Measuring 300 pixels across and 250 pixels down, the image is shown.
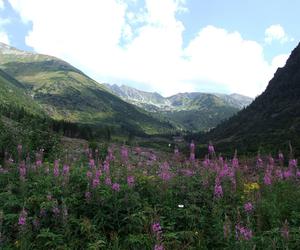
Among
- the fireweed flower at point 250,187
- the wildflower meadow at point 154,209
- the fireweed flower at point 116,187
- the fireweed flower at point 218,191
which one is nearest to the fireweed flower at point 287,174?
the wildflower meadow at point 154,209

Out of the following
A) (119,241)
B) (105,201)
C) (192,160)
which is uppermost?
(192,160)

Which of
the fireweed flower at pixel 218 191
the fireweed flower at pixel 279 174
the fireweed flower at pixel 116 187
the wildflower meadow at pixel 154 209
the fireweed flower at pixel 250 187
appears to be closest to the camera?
the wildflower meadow at pixel 154 209

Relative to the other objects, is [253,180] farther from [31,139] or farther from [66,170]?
[31,139]

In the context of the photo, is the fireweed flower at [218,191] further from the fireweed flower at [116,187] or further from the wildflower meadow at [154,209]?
the fireweed flower at [116,187]

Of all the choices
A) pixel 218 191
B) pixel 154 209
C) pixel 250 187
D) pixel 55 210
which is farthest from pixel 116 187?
pixel 250 187

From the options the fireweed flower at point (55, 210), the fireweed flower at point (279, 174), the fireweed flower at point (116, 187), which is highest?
the fireweed flower at point (279, 174)

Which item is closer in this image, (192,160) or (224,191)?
(224,191)

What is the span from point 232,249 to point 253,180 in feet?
13.6

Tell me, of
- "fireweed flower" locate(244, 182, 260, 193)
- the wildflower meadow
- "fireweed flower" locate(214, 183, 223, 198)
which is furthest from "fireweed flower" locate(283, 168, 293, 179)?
"fireweed flower" locate(214, 183, 223, 198)

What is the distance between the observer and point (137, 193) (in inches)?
329

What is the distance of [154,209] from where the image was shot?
7.91 meters

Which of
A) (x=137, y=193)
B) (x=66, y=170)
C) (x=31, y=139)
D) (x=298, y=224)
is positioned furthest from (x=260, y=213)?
(x=31, y=139)

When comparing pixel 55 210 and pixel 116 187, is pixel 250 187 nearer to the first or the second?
pixel 116 187

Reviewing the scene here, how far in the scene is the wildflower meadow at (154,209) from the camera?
6964mm
